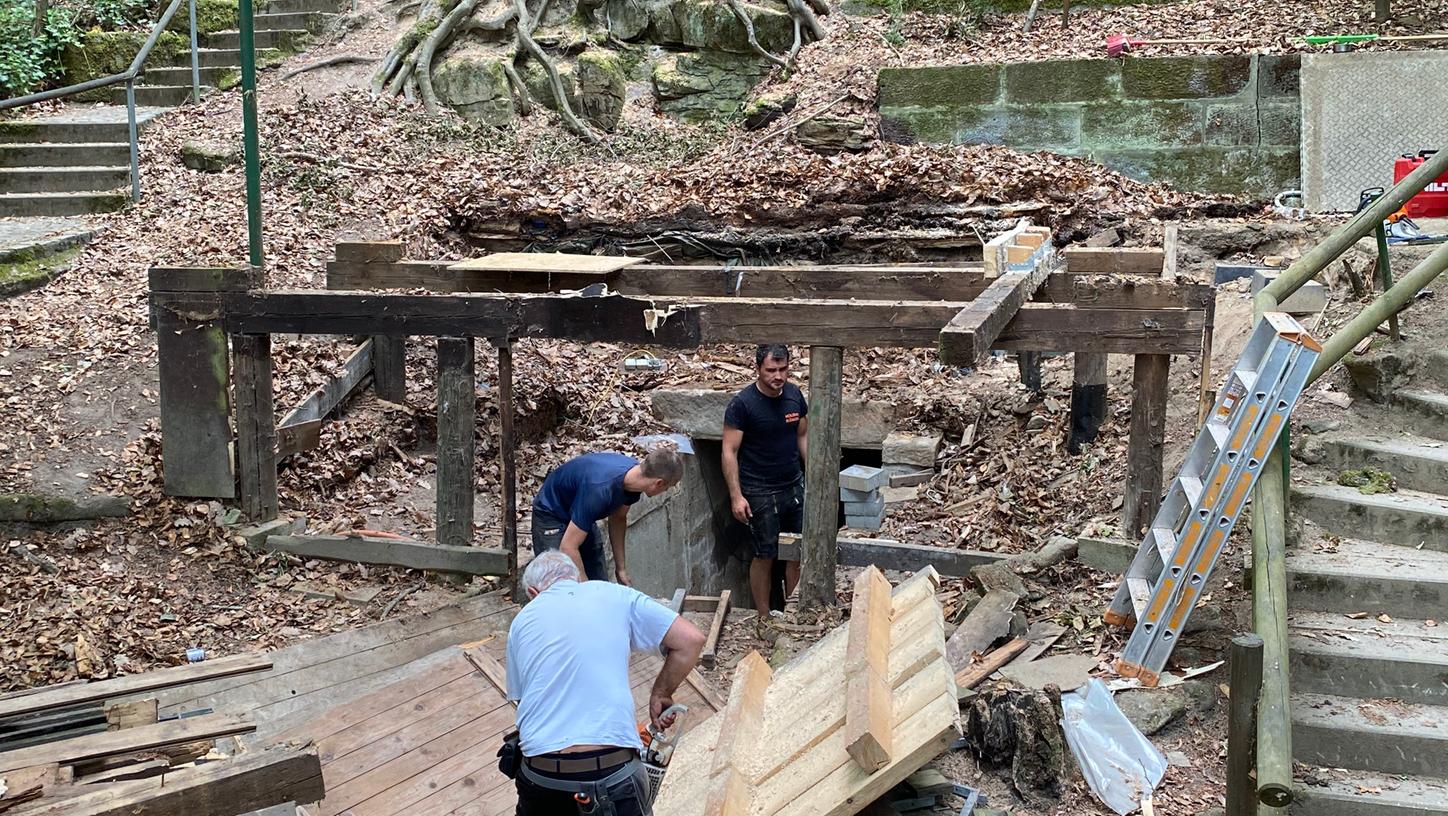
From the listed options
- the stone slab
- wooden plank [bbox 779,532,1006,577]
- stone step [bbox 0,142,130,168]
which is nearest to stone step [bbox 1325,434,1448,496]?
wooden plank [bbox 779,532,1006,577]

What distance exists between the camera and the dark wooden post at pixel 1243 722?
367 cm

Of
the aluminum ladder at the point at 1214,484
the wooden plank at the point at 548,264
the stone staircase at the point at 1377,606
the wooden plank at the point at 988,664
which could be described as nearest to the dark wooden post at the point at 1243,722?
the stone staircase at the point at 1377,606

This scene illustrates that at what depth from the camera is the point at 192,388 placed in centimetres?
817

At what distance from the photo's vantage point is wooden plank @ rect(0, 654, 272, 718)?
218 inches

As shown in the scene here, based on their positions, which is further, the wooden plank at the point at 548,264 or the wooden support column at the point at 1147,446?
the wooden plank at the point at 548,264

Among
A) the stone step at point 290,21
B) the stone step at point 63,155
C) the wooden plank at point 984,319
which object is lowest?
the wooden plank at point 984,319

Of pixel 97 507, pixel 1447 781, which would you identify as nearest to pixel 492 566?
pixel 97 507

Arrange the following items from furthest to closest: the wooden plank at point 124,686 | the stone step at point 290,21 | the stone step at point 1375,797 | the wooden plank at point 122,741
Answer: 1. the stone step at point 290,21
2. the wooden plank at point 124,686
3. the wooden plank at point 122,741
4. the stone step at point 1375,797

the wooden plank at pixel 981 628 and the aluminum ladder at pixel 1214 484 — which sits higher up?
the aluminum ladder at pixel 1214 484

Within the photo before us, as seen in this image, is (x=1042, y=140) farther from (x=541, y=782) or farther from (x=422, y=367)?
(x=541, y=782)

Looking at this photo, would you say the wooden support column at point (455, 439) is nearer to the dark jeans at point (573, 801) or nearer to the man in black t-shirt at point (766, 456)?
the man in black t-shirt at point (766, 456)

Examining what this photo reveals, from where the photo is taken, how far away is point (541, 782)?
14.2 feet

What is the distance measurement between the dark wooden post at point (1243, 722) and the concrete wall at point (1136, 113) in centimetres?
1035

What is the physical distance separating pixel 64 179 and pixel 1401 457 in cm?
1252
